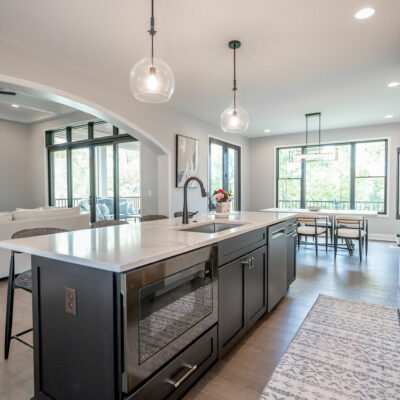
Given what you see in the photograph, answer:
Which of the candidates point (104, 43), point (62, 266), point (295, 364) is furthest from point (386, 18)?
point (62, 266)

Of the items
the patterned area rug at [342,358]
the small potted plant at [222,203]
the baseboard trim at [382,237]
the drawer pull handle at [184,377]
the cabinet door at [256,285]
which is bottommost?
the patterned area rug at [342,358]

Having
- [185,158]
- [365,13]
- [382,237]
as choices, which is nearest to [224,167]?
[185,158]

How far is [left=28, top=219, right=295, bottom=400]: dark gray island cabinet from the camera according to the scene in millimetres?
1271

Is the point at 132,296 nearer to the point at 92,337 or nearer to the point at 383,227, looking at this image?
the point at 92,337

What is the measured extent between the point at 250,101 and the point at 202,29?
245cm

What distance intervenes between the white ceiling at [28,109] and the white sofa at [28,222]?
2902 mm

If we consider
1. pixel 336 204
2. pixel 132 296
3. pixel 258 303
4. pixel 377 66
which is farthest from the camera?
pixel 336 204

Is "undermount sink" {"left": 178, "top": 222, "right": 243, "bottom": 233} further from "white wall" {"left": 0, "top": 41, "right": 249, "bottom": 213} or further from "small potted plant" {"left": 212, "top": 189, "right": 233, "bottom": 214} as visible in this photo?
"white wall" {"left": 0, "top": 41, "right": 249, "bottom": 213}

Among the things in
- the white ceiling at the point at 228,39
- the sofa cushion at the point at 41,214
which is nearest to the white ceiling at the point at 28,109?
the sofa cushion at the point at 41,214

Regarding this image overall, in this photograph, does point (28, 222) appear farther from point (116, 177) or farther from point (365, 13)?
point (365, 13)

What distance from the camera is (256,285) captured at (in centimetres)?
248

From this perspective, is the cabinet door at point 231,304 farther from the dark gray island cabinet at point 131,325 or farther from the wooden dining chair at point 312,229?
the wooden dining chair at point 312,229

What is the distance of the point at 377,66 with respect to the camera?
369 centimetres

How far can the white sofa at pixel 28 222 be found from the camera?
3768 millimetres
